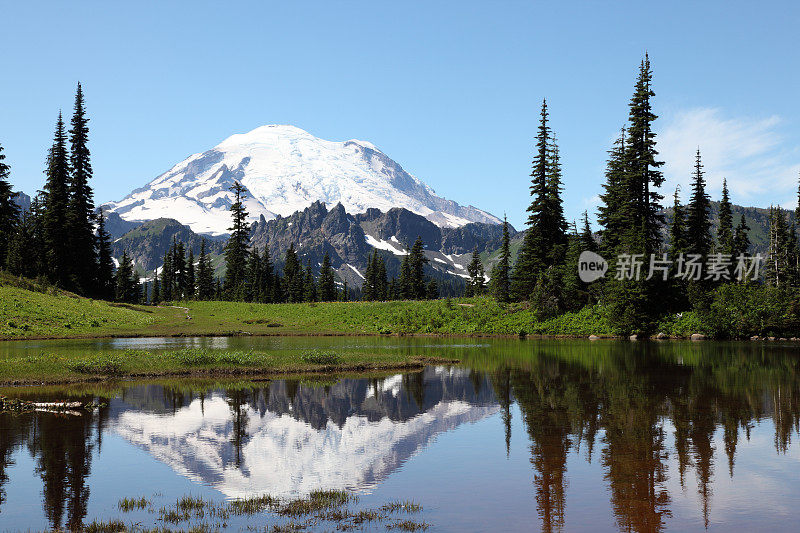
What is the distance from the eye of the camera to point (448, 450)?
790 inches

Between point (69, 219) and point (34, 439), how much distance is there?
7749 cm

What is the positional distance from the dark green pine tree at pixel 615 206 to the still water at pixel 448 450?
46.5m

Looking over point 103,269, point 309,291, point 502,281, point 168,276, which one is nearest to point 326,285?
point 309,291

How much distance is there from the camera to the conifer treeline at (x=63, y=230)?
8619 cm

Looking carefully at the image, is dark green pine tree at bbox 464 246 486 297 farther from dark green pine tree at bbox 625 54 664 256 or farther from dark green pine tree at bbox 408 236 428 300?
dark green pine tree at bbox 625 54 664 256

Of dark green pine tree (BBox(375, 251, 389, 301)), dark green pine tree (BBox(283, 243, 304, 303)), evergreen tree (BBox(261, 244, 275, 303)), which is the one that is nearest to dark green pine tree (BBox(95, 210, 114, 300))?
evergreen tree (BBox(261, 244, 275, 303))

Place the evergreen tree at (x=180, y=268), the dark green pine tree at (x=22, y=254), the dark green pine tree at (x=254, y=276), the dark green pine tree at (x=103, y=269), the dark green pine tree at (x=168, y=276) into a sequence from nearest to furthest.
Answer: the dark green pine tree at (x=22, y=254) → the dark green pine tree at (x=103, y=269) → the dark green pine tree at (x=254, y=276) → the evergreen tree at (x=180, y=268) → the dark green pine tree at (x=168, y=276)

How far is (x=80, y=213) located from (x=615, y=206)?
78094mm

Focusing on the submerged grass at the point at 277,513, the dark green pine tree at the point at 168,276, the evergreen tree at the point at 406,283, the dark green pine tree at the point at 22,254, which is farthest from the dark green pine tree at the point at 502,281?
the dark green pine tree at the point at 168,276

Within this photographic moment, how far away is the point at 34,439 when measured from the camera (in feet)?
65.7

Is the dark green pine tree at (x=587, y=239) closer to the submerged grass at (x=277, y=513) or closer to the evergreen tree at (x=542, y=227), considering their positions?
the evergreen tree at (x=542, y=227)

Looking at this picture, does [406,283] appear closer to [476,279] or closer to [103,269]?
[476,279]

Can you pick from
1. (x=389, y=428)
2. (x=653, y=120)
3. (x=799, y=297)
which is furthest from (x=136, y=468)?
(x=653, y=120)

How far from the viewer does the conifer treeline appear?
283 feet
